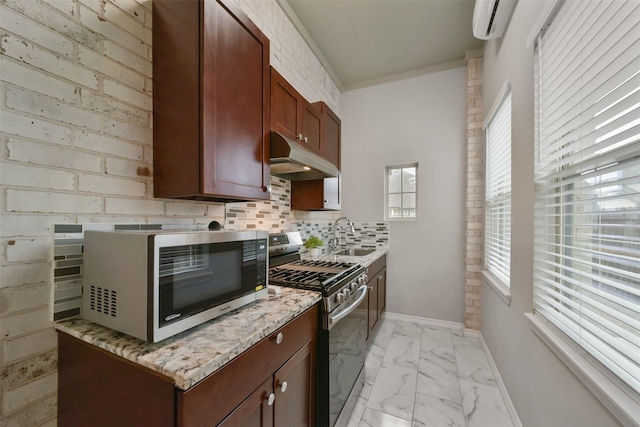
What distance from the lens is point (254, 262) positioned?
1.13 m

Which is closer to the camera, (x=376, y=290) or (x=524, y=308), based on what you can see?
(x=524, y=308)

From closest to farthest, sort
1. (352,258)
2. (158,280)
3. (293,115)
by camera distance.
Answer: (158,280) < (293,115) < (352,258)

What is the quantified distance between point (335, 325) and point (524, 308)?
1.15 meters

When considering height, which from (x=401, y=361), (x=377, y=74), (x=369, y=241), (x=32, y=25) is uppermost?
(x=377, y=74)

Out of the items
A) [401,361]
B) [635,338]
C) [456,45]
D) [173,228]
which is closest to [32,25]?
[173,228]

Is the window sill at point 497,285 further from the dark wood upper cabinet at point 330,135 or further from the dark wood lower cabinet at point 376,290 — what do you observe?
the dark wood upper cabinet at point 330,135

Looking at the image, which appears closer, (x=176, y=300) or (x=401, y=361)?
(x=176, y=300)

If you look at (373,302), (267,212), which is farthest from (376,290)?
(267,212)

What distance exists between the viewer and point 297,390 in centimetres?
114

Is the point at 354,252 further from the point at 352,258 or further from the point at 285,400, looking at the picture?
the point at 285,400

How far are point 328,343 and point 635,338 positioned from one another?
1.11 m

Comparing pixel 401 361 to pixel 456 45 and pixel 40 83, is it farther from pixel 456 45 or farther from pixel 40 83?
pixel 456 45

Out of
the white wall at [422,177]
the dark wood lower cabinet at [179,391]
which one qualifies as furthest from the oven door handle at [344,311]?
the white wall at [422,177]

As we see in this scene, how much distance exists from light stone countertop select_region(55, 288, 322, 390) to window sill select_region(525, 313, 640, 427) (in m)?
1.04
